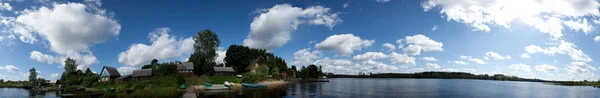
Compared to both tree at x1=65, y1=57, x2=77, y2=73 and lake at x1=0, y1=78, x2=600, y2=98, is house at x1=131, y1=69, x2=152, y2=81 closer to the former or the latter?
lake at x1=0, y1=78, x2=600, y2=98

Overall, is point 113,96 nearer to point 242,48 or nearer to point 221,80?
point 221,80

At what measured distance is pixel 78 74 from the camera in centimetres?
8994

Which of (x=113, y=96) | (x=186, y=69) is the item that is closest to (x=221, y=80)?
(x=186, y=69)

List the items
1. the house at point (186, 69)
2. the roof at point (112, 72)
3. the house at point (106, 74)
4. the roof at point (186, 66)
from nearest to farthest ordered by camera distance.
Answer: the house at point (106, 74)
the roof at point (112, 72)
the house at point (186, 69)
the roof at point (186, 66)

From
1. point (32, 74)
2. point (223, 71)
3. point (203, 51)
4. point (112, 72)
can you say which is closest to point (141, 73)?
point (112, 72)

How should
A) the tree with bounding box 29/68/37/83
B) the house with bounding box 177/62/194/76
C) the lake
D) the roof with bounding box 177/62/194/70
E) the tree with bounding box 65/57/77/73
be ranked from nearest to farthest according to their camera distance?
the lake, the house with bounding box 177/62/194/76, the roof with bounding box 177/62/194/70, the tree with bounding box 65/57/77/73, the tree with bounding box 29/68/37/83

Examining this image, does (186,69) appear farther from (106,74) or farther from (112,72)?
(106,74)

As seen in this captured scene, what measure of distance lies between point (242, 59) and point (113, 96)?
200 feet

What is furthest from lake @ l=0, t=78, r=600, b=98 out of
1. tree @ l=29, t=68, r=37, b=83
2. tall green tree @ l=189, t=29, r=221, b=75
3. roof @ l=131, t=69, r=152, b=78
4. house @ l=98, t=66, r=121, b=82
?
tree @ l=29, t=68, r=37, b=83

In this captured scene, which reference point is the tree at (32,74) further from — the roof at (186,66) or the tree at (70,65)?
the roof at (186,66)

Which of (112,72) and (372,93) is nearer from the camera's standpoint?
(372,93)

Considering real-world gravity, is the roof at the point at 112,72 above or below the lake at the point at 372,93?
above

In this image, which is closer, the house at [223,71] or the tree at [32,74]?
the house at [223,71]

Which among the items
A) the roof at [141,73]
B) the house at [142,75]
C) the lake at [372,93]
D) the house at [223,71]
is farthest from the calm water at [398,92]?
the roof at [141,73]
